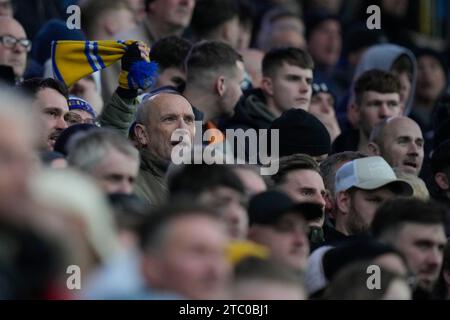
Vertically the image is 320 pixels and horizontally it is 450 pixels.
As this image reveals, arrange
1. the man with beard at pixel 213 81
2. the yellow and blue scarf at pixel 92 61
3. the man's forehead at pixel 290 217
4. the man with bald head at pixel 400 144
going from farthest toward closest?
1. the man with bald head at pixel 400 144
2. the man with beard at pixel 213 81
3. the yellow and blue scarf at pixel 92 61
4. the man's forehead at pixel 290 217

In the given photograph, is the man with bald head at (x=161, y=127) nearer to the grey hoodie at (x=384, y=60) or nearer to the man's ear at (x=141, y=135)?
the man's ear at (x=141, y=135)

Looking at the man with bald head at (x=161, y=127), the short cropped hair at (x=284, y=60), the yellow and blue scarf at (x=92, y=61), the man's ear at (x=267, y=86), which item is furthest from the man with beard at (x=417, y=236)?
the short cropped hair at (x=284, y=60)

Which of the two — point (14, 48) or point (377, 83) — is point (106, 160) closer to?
point (14, 48)

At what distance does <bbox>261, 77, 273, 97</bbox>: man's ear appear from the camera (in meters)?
13.1

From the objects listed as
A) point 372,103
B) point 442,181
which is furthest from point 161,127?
point 372,103

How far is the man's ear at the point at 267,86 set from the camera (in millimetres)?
13109

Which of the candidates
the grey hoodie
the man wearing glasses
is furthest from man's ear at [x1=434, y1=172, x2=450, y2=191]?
the man wearing glasses

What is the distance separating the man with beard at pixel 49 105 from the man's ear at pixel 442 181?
9.54 ft

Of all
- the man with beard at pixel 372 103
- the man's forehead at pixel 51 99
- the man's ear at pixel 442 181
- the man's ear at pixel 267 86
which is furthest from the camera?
the man with beard at pixel 372 103

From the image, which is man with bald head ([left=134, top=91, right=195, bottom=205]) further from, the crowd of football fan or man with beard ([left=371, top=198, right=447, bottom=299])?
man with beard ([left=371, top=198, right=447, bottom=299])

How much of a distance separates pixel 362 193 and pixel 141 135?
5.11 feet

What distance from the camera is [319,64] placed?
665 inches

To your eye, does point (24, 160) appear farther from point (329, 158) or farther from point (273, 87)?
point (273, 87)

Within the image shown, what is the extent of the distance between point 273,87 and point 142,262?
619cm
